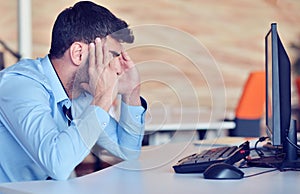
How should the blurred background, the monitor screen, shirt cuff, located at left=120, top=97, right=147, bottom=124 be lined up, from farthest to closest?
the blurred background < shirt cuff, located at left=120, top=97, right=147, bottom=124 < the monitor screen

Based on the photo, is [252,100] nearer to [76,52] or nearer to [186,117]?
[186,117]

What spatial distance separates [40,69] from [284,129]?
0.76 m

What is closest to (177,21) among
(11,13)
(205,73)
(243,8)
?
(243,8)

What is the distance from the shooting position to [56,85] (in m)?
1.64

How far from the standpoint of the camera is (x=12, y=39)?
15.6 ft

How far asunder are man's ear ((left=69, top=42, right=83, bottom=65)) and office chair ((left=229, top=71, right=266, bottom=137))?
2480 mm

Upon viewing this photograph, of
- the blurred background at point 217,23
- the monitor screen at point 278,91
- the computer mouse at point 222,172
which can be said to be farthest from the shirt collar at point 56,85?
the blurred background at point 217,23

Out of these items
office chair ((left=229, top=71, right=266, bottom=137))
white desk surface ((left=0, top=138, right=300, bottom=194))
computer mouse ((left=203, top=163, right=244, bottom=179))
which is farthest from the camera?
office chair ((left=229, top=71, right=266, bottom=137))

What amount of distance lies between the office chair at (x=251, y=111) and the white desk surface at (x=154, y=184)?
8.07 ft

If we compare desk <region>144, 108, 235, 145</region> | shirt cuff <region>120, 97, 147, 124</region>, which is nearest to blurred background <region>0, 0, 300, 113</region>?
desk <region>144, 108, 235, 145</region>

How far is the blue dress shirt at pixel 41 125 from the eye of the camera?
137cm

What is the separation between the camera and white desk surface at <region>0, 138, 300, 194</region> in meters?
1.22

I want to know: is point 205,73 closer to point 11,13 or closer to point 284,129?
point 284,129

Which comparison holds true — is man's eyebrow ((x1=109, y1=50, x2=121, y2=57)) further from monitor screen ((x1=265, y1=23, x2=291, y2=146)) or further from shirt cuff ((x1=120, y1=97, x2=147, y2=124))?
monitor screen ((x1=265, y1=23, x2=291, y2=146))
